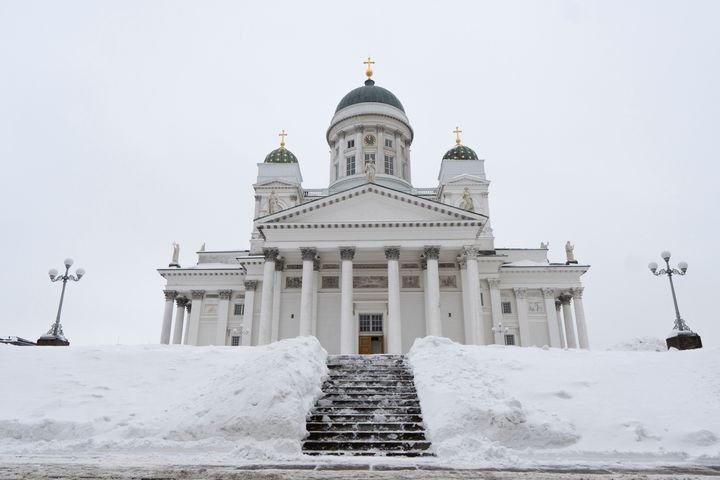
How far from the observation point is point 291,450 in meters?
8.25

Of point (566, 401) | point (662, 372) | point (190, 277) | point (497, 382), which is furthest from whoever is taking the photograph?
point (190, 277)

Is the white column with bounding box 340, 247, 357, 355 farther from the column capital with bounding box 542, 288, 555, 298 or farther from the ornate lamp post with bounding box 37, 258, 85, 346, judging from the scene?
the column capital with bounding box 542, 288, 555, 298

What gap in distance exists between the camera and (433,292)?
86.6ft

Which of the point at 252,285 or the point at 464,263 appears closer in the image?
the point at 464,263

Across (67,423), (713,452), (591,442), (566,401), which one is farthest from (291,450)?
(713,452)

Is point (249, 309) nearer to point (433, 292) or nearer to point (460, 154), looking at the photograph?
point (433, 292)

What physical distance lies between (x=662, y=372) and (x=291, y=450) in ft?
30.8

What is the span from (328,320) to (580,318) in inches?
757

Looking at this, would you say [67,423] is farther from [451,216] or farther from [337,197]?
[451,216]

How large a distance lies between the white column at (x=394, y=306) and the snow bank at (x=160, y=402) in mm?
12263

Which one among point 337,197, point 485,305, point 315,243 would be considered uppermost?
point 337,197

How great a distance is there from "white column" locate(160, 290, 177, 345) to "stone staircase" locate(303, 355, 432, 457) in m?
26.3

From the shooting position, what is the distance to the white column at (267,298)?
2716 cm

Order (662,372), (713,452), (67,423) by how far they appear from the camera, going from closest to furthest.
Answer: (713,452) < (67,423) < (662,372)
